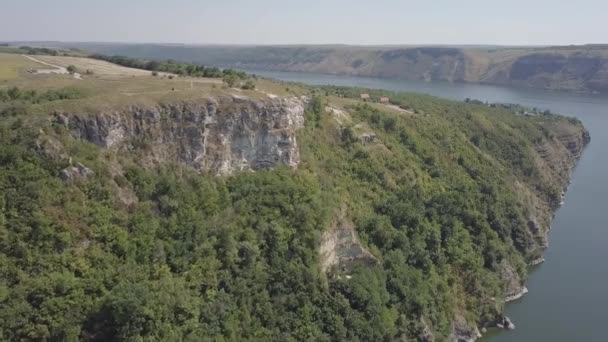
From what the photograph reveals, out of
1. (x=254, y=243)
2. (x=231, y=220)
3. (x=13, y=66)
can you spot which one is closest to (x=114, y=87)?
(x=13, y=66)

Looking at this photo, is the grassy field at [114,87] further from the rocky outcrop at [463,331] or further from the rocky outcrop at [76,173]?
the rocky outcrop at [463,331]

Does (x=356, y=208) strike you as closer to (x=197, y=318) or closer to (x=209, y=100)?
(x=209, y=100)

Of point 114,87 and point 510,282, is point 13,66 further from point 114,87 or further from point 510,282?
point 510,282

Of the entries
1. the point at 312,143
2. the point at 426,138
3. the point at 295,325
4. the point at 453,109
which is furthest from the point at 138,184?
the point at 453,109

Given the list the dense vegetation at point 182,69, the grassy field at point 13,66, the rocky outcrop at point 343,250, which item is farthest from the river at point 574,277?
the grassy field at point 13,66

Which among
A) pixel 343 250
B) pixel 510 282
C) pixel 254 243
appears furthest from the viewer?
pixel 510 282
